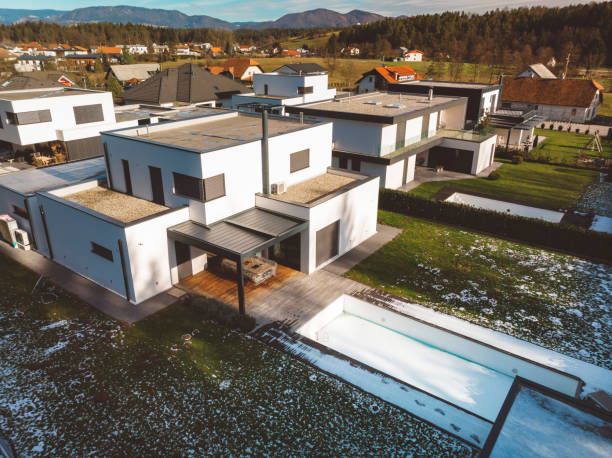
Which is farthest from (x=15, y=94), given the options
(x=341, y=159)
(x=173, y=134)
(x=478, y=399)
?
(x=478, y=399)

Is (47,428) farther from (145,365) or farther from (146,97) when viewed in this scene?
(146,97)

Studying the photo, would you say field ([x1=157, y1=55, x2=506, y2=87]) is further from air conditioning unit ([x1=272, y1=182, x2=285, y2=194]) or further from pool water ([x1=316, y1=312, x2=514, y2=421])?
pool water ([x1=316, y1=312, x2=514, y2=421])

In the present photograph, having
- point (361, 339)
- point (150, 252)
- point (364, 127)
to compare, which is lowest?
point (361, 339)

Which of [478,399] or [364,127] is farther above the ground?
[364,127]

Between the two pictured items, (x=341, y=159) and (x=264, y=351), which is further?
(x=341, y=159)

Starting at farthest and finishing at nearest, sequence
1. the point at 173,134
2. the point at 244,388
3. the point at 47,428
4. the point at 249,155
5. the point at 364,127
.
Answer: the point at 364,127
the point at 173,134
the point at 249,155
the point at 244,388
the point at 47,428

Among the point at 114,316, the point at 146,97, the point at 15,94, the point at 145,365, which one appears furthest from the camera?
the point at 146,97

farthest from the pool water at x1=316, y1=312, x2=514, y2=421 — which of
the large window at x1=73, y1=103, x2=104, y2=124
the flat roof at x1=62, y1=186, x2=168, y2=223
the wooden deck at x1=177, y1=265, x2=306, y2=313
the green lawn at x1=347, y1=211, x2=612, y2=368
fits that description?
the large window at x1=73, y1=103, x2=104, y2=124

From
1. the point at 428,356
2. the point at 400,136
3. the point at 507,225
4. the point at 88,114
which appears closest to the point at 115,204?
the point at 428,356
